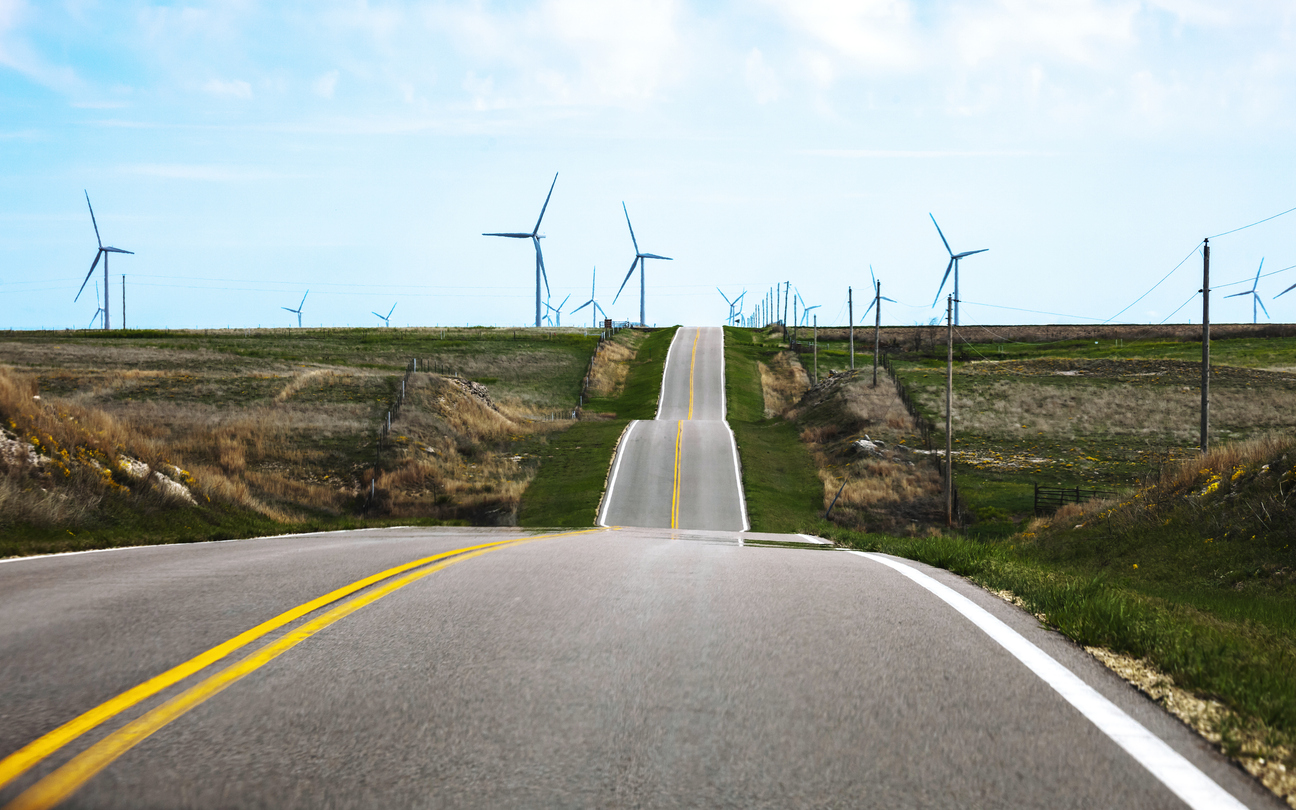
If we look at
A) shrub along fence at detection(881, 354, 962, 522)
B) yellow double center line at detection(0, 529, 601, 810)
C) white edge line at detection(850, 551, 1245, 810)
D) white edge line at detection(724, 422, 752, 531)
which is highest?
yellow double center line at detection(0, 529, 601, 810)

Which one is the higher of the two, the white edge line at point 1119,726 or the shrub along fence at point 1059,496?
the white edge line at point 1119,726

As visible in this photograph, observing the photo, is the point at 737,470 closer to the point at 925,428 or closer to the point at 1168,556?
the point at 925,428

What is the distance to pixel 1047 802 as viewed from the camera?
323 cm

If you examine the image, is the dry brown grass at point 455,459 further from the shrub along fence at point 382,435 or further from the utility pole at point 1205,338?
the utility pole at point 1205,338

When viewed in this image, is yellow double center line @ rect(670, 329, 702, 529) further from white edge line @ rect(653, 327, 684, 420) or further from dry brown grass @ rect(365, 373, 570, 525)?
dry brown grass @ rect(365, 373, 570, 525)

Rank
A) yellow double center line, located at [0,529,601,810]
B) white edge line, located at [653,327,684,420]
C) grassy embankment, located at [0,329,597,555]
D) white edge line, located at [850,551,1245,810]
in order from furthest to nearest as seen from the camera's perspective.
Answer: white edge line, located at [653,327,684,420], grassy embankment, located at [0,329,597,555], white edge line, located at [850,551,1245,810], yellow double center line, located at [0,529,601,810]

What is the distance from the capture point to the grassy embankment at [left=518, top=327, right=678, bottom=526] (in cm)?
3803

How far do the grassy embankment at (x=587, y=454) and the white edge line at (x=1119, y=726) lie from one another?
28967mm

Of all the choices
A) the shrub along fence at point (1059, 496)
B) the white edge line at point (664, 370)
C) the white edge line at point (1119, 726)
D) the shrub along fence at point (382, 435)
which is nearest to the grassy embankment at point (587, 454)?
the white edge line at point (664, 370)

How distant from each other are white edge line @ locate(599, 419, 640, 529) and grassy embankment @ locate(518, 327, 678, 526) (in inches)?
12.0

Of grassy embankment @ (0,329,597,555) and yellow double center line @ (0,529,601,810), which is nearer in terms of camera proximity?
yellow double center line @ (0,529,601,810)

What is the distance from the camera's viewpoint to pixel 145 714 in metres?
3.92

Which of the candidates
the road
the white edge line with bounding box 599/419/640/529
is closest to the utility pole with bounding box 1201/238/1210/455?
the white edge line with bounding box 599/419/640/529

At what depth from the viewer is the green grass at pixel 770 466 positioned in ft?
126
